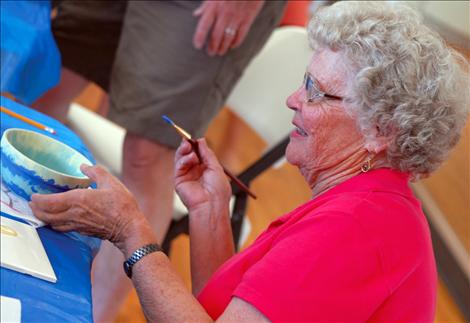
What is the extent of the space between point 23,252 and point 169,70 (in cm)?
99

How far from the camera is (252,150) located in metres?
3.91

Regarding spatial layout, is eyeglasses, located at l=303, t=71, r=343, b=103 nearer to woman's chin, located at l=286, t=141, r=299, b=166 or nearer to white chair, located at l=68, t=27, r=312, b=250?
woman's chin, located at l=286, t=141, r=299, b=166

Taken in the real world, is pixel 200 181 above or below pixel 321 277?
below

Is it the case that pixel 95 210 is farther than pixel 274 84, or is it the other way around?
pixel 274 84

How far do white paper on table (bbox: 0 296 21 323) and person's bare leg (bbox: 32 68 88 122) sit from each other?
1370mm

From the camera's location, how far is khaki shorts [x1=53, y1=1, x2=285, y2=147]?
6.19 ft

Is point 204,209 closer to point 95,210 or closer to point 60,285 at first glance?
point 95,210

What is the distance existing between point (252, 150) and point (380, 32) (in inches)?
106

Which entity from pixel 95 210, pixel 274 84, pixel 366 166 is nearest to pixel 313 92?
pixel 366 166

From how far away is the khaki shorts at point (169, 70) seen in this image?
6.19 ft

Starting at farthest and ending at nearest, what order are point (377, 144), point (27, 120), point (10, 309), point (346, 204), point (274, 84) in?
point (274, 84), point (27, 120), point (377, 144), point (346, 204), point (10, 309)

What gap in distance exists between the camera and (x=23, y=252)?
100cm

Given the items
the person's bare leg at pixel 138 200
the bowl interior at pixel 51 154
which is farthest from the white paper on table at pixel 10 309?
the person's bare leg at pixel 138 200

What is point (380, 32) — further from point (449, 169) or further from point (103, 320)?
point (449, 169)
